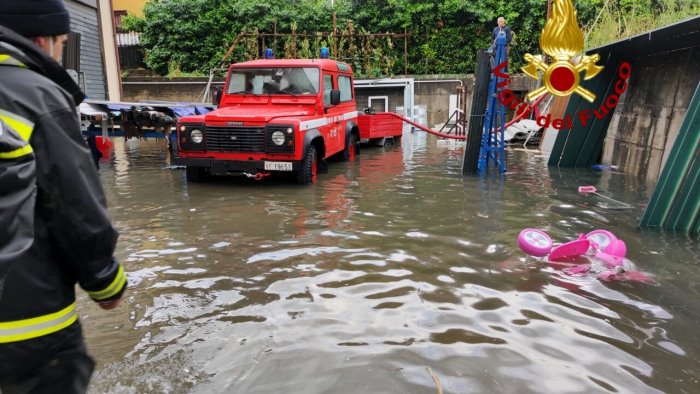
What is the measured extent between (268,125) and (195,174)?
63.4 inches

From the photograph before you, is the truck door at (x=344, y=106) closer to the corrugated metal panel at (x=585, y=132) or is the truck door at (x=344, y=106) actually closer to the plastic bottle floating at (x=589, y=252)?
the corrugated metal panel at (x=585, y=132)

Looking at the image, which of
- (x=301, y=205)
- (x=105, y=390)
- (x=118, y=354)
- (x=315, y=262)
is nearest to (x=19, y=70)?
(x=105, y=390)

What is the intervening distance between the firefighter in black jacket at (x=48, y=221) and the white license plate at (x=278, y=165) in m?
5.75

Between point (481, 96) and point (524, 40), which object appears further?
point (524, 40)

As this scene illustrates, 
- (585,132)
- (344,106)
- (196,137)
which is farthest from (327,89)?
(585,132)

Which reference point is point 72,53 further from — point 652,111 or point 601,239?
point 652,111

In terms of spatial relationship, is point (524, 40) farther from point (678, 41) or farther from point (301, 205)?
point (301, 205)

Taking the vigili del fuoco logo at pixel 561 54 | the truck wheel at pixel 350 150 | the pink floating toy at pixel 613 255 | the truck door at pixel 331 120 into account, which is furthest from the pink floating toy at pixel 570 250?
the truck wheel at pixel 350 150

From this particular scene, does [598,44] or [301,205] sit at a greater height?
[598,44]

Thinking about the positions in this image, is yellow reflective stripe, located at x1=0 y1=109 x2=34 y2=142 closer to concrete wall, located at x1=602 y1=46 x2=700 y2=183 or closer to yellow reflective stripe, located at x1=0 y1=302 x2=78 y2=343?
yellow reflective stripe, located at x1=0 y1=302 x2=78 y2=343

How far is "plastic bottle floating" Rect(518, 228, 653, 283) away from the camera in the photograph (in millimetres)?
4086

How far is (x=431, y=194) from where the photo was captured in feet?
23.7

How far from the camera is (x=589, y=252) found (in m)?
4.40

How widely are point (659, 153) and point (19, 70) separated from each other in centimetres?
860
